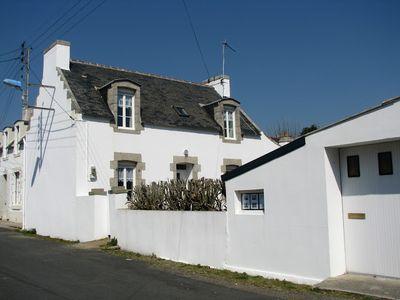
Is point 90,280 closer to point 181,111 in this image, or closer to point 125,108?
point 125,108

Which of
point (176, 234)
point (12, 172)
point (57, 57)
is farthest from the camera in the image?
point (12, 172)

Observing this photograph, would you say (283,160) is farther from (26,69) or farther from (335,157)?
(26,69)

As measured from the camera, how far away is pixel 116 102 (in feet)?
63.8

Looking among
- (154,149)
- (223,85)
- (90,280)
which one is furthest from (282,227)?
(223,85)

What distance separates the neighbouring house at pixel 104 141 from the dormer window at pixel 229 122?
0.17 ft

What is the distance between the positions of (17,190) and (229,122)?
13.6 metres

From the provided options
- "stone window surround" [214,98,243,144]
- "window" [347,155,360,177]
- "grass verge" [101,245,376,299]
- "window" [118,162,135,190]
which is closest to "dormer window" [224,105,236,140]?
"stone window surround" [214,98,243,144]

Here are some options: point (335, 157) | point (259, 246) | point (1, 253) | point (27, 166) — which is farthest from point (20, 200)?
point (335, 157)

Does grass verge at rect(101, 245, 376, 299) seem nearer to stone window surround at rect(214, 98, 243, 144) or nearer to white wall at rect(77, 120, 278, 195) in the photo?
white wall at rect(77, 120, 278, 195)

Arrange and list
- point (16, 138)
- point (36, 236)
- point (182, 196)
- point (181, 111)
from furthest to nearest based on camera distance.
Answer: point (16, 138) → point (181, 111) → point (36, 236) → point (182, 196)

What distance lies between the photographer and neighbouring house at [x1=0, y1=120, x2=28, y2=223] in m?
27.2

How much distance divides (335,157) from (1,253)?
34.7 feet

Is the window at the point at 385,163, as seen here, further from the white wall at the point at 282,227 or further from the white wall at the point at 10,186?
the white wall at the point at 10,186

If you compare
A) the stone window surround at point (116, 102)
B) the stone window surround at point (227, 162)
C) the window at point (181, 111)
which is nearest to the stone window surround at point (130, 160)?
the stone window surround at point (116, 102)
